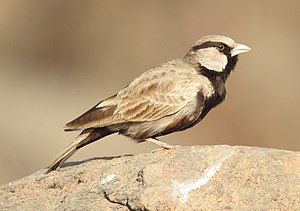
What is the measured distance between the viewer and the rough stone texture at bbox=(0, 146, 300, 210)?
9.95 m

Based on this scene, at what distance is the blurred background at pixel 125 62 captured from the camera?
25.1 metres

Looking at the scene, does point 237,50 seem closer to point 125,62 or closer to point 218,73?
point 218,73

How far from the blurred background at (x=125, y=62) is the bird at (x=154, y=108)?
1056 centimetres

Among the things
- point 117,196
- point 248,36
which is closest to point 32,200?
point 117,196

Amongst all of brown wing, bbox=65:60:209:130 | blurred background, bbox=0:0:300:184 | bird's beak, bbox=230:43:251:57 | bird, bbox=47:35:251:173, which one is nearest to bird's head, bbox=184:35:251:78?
bird's beak, bbox=230:43:251:57

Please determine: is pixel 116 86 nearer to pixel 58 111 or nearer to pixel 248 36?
pixel 58 111

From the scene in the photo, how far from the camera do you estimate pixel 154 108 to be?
12.2 metres

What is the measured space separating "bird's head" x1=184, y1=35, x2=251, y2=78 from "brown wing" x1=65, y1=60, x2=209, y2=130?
0.28 m

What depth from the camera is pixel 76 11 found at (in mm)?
31953

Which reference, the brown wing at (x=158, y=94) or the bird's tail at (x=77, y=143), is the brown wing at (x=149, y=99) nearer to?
the brown wing at (x=158, y=94)

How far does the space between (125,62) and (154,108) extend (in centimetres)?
1709

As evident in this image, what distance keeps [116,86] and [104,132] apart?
15.3 meters

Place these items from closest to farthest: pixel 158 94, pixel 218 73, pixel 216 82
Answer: pixel 158 94 < pixel 216 82 < pixel 218 73

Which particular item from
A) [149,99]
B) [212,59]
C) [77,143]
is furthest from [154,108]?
[212,59]
